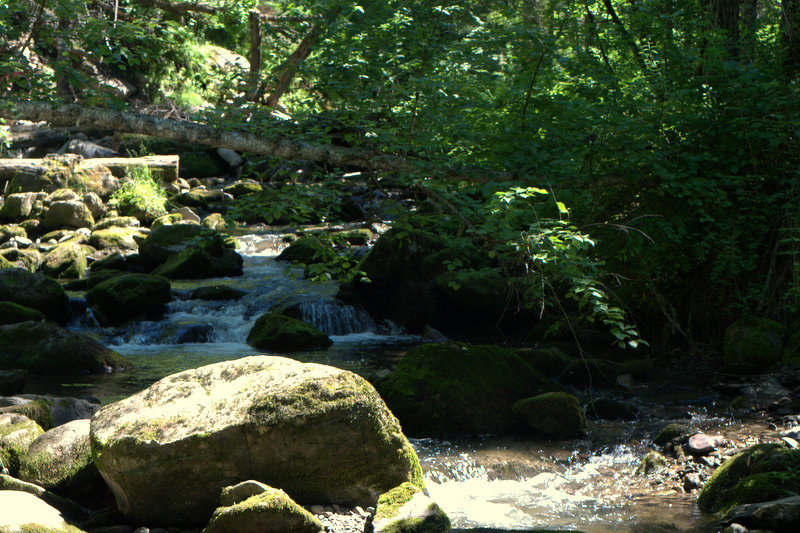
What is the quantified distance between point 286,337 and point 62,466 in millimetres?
5791

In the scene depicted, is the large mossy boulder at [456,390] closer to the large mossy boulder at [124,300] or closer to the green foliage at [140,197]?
the large mossy boulder at [124,300]

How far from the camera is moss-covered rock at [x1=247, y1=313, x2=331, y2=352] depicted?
10.4m

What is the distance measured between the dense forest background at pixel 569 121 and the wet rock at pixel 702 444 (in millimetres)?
1097

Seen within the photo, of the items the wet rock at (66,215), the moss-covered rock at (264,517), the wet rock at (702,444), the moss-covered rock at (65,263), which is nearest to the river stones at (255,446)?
the moss-covered rock at (264,517)

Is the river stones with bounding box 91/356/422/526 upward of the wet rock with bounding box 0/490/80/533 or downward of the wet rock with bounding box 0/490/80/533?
upward

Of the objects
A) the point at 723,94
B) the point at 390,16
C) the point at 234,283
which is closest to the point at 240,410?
the point at 390,16

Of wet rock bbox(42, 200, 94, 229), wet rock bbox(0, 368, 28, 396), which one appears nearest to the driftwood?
wet rock bbox(42, 200, 94, 229)

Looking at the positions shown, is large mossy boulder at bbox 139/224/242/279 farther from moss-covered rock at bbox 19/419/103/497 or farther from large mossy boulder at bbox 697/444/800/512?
large mossy boulder at bbox 697/444/800/512

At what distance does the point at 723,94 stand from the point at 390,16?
12.4 feet

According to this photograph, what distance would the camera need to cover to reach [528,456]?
6098 mm

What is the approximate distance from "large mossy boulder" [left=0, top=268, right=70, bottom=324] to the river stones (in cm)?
778

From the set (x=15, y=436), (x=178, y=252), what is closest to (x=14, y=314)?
(x=178, y=252)

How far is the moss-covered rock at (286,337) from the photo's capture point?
411 inches

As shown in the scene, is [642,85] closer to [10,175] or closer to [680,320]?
[680,320]
